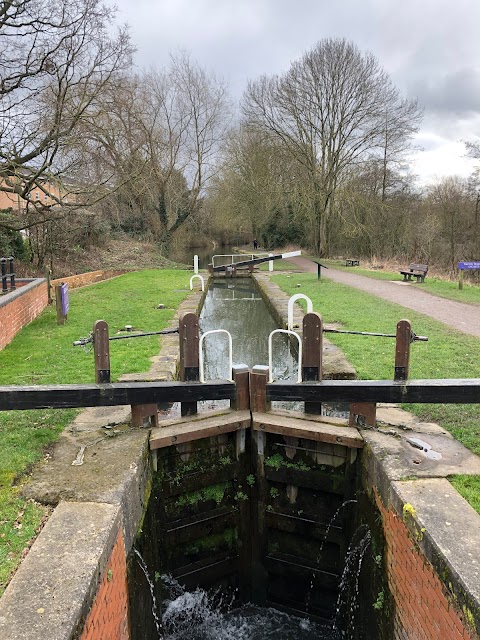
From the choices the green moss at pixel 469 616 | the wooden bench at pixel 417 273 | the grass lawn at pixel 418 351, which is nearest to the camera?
the green moss at pixel 469 616

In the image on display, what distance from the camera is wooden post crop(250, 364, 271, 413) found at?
4.79m

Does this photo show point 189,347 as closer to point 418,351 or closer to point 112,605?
point 112,605

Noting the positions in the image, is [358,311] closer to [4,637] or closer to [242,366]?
[242,366]

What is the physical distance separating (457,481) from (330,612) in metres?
2.14

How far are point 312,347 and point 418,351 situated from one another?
3.44 meters

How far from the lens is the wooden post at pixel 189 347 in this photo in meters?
4.55

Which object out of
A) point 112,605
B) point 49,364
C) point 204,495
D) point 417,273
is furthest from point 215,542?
Result: point 417,273

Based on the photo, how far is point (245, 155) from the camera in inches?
1249

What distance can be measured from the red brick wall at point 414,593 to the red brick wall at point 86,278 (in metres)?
13.4

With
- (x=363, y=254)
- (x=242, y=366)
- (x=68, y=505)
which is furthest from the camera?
(x=363, y=254)

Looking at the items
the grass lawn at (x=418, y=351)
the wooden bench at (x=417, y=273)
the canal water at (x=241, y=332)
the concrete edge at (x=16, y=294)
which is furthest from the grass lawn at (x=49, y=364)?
the wooden bench at (x=417, y=273)

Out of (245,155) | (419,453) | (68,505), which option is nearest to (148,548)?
(68,505)

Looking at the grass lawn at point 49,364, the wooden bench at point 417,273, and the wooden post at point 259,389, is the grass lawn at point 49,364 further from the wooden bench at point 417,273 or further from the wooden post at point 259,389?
the wooden bench at point 417,273

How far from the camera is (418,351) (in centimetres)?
727
